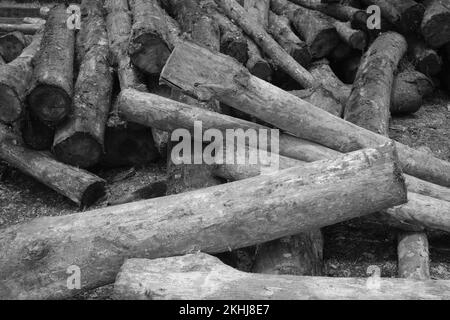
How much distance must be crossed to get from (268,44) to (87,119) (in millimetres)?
2722

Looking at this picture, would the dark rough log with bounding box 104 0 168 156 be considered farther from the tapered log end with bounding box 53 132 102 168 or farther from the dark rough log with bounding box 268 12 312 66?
the dark rough log with bounding box 268 12 312 66

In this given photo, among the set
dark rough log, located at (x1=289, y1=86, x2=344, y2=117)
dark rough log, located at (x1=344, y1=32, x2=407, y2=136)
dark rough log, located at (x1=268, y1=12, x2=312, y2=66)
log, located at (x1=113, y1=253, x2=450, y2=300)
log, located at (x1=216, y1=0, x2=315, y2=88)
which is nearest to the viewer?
log, located at (x1=113, y1=253, x2=450, y2=300)

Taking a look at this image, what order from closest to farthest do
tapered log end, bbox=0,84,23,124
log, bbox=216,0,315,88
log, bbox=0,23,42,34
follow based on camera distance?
tapered log end, bbox=0,84,23,124
log, bbox=216,0,315,88
log, bbox=0,23,42,34

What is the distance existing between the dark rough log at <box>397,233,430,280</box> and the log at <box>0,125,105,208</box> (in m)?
2.90

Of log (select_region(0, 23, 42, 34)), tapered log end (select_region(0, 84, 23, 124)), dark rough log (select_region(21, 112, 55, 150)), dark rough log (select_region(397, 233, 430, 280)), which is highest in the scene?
log (select_region(0, 23, 42, 34))

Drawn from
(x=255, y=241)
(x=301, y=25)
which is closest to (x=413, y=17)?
(x=301, y=25)

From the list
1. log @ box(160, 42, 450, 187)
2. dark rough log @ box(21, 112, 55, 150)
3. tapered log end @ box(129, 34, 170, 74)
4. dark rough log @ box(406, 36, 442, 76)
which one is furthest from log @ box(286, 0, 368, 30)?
dark rough log @ box(21, 112, 55, 150)

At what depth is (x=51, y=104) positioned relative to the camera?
5.06 m

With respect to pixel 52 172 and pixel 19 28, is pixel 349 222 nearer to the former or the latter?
pixel 52 172

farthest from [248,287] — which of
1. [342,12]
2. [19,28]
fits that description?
[19,28]

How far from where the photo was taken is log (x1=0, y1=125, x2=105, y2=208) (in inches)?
196

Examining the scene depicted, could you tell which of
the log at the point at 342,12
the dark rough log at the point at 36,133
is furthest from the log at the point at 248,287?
the log at the point at 342,12

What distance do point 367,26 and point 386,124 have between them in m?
2.14

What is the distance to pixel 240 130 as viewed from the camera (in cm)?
452
